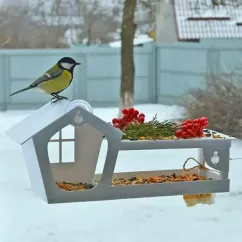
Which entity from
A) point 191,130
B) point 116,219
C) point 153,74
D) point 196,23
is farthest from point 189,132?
point 196,23

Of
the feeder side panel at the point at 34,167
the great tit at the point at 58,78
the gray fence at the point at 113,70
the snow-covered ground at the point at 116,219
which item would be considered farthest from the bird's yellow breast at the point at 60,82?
the gray fence at the point at 113,70

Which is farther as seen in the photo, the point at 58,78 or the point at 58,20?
the point at 58,20

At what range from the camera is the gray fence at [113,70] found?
31.2 feet

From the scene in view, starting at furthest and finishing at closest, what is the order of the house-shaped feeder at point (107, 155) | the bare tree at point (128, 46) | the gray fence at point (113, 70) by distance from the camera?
the gray fence at point (113, 70)
the bare tree at point (128, 46)
the house-shaped feeder at point (107, 155)

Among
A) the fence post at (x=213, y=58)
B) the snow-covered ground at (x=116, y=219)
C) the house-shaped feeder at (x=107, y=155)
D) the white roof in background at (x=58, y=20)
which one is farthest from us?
the white roof in background at (x=58, y=20)

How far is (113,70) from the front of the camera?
9.95 metres

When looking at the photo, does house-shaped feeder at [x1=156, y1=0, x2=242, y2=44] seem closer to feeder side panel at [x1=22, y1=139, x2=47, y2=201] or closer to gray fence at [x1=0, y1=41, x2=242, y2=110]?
gray fence at [x1=0, y1=41, x2=242, y2=110]

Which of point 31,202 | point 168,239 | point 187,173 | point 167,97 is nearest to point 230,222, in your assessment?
point 168,239

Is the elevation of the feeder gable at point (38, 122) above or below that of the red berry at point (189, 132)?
above

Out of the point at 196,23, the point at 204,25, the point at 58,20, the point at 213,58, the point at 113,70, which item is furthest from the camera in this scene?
the point at 204,25

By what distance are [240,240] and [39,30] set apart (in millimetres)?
8121

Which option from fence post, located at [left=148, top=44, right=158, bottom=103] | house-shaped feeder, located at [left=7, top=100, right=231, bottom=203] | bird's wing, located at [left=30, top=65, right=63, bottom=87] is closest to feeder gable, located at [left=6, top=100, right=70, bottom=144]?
house-shaped feeder, located at [left=7, top=100, right=231, bottom=203]

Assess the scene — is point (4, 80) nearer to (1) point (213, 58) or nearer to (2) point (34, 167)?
(1) point (213, 58)

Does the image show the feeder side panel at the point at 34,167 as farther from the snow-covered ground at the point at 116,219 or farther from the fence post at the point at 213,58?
the fence post at the point at 213,58
